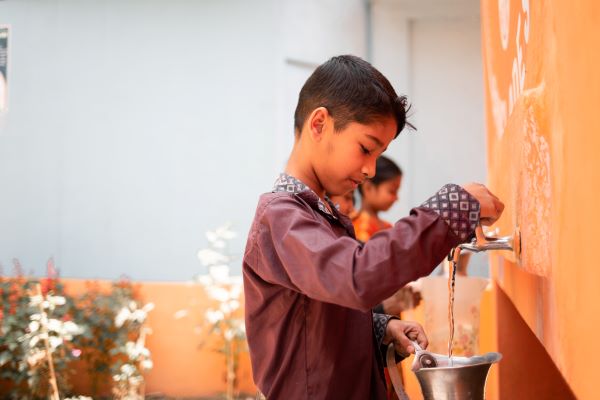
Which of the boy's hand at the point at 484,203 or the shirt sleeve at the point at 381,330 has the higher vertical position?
the boy's hand at the point at 484,203

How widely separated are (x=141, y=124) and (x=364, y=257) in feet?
16.0

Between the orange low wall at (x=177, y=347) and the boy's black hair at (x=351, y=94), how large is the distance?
380 cm

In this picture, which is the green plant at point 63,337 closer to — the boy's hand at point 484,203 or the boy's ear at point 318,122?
the boy's ear at point 318,122

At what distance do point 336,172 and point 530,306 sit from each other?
19.1 inches

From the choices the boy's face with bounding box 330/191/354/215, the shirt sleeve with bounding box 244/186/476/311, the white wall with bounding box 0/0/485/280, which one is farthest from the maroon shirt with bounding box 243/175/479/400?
the white wall with bounding box 0/0/485/280

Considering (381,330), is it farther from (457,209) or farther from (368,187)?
(368,187)

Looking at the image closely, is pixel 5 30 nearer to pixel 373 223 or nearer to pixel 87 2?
pixel 87 2

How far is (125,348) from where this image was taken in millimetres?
5102

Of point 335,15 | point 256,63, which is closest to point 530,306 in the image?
point 256,63

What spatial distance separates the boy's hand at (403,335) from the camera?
67.6 inches

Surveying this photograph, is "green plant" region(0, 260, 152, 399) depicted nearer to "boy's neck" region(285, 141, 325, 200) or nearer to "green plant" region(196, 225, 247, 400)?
"green plant" region(196, 225, 247, 400)

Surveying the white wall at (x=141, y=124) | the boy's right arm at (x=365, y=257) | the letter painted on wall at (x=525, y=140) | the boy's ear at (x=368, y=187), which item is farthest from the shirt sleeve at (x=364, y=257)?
the white wall at (x=141, y=124)

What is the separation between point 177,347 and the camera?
5.38 meters

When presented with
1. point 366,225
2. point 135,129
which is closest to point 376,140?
point 366,225
